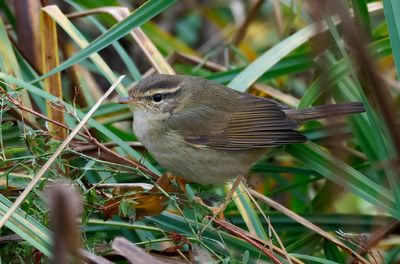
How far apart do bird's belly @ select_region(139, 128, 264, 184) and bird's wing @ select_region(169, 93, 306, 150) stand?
4 centimetres

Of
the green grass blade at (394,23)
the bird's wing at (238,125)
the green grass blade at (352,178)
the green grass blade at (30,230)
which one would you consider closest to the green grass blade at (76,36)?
the bird's wing at (238,125)

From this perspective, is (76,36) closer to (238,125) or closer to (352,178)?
(238,125)

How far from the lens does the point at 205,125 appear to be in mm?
3127

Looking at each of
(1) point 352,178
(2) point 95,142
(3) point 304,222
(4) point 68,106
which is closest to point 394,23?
(1) point 352,178

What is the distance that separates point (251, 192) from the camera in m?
2.94

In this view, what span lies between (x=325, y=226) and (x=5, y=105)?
147 cm

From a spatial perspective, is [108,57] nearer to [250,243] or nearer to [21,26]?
[21,26]

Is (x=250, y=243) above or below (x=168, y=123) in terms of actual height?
below

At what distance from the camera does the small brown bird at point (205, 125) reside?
292cm

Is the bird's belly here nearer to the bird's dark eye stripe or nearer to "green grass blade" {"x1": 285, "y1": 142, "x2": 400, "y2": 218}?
the bird's dark eye stripe

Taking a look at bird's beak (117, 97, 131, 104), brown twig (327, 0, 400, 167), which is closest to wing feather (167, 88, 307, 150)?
bird's beak (117, 97, 131, 104)

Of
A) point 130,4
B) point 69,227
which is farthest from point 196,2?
point 69,227

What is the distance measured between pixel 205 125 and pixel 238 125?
161mm

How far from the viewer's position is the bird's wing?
3.02 metres
